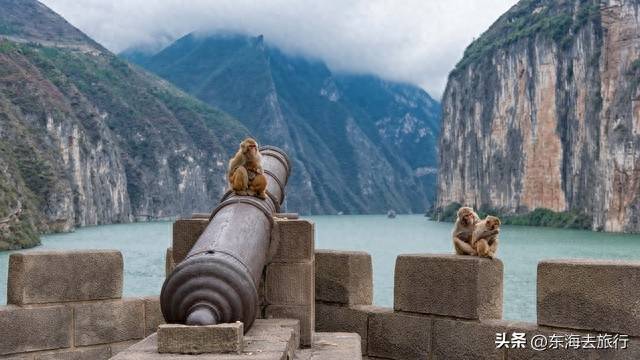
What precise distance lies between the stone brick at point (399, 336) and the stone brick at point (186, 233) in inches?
78.0

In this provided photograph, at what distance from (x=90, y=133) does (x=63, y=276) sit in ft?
479

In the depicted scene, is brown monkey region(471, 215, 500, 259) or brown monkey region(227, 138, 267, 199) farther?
brown monkey region(471, 215, 500, 259)

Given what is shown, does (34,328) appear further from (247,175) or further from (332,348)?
(332,348)

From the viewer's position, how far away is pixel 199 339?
200 inches

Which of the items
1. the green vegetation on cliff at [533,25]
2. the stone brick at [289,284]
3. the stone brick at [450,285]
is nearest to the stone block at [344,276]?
the stone brick at [450,285]

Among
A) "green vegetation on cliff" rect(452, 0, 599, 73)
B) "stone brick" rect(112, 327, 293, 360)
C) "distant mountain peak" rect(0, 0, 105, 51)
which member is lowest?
"stone brick" rect(112, 327, 293, 360)

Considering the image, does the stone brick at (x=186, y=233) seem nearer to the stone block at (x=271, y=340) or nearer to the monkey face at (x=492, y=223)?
the stone block at (x=271, y=340)

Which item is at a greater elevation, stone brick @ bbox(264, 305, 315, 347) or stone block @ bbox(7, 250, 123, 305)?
stone block @ bbox(7, 250, 123, 305)

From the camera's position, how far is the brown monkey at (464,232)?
779cm

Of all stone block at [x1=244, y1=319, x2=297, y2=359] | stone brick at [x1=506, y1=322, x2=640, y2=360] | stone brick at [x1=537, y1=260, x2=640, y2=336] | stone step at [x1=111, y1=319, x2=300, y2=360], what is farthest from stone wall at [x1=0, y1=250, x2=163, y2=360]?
stone brick at [x1=537, y1=260, x2=640, y2=336]

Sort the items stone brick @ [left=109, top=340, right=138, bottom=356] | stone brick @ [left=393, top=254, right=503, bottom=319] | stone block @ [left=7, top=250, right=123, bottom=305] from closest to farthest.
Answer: stone brick @ [left=393, top=254, right=503, bottom=319]
stone block @ [left=7, top=250, right=123, bottom=305]
stone brick @ [left=109, top=340, right=138, bottom=356]

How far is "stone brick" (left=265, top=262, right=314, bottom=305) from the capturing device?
684 centimetres

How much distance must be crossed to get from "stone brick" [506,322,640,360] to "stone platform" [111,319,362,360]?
4.51 feet

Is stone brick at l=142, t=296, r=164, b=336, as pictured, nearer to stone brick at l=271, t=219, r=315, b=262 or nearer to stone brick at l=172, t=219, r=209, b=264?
stone brick at l=172, t=219, r=209, b=264
